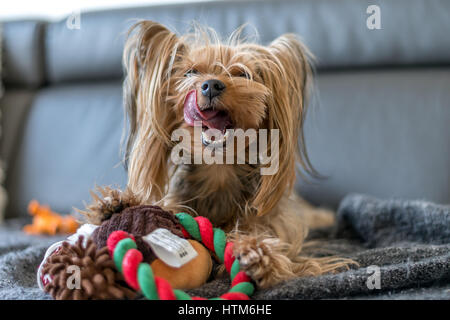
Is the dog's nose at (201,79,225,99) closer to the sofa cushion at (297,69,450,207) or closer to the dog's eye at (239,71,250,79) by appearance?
the dog's eye at (239,71,250,79)

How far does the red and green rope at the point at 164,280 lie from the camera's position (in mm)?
814

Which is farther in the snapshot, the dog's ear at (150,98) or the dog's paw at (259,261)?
the dog's ear at (150,98)

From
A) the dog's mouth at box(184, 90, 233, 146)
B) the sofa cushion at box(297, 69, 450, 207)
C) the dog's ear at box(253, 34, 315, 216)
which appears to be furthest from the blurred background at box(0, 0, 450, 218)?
the dog's mouth at box(184, 90, 233, 146)

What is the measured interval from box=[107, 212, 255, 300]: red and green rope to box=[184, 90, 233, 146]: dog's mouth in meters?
0.24

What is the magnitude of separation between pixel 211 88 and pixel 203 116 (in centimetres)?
8

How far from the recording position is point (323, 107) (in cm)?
201

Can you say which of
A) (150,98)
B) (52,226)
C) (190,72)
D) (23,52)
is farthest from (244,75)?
(23,52)

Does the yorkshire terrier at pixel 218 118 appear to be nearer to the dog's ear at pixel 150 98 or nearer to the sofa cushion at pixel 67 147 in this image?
the dog's ear at pixel 150 98

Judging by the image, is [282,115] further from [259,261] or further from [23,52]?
[23,52]

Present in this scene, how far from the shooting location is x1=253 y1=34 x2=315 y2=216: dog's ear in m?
1.32

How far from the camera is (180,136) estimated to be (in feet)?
4.32

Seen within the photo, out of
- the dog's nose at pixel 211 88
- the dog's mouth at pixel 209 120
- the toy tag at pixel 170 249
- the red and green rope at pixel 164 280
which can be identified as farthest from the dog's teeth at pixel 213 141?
the toy tag at pixel 170 249
